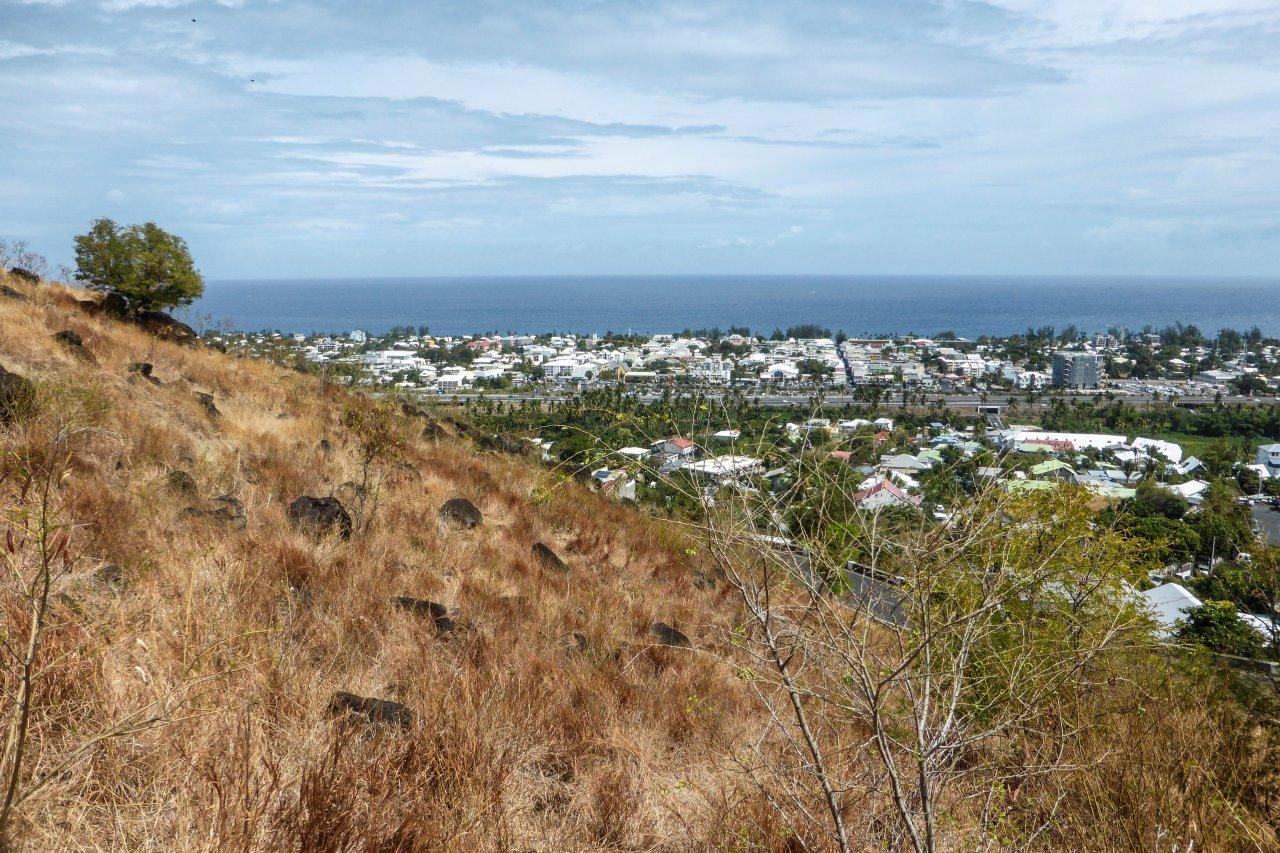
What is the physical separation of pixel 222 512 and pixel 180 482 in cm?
68

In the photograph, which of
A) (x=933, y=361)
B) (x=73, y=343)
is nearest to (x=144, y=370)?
(x=73, y=343)

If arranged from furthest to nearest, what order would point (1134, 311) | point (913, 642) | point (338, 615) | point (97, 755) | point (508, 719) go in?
1. point (1134, 311)
2. point (338, 615)
3. point (508, 719)
4. point (913, 642)
5. point (97, 755)

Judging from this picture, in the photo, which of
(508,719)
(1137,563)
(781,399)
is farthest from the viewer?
(781,399)

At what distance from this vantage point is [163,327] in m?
11.5

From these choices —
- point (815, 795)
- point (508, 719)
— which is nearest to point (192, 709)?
point (508, 719)

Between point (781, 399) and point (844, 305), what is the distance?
159m

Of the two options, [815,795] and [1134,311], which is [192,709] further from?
[1134,311]

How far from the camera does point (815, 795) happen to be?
2.55 m

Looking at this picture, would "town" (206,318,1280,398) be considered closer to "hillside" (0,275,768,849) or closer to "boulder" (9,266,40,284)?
"boulder" (9,266,40,284)

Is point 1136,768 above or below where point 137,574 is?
below

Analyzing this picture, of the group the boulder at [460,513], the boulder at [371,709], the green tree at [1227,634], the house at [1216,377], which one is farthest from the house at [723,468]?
the house at [1216,377]

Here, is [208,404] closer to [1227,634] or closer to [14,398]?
[14,398]

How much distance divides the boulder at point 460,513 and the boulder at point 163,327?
288 inches

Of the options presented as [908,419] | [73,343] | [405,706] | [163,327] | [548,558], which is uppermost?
[163,327]
